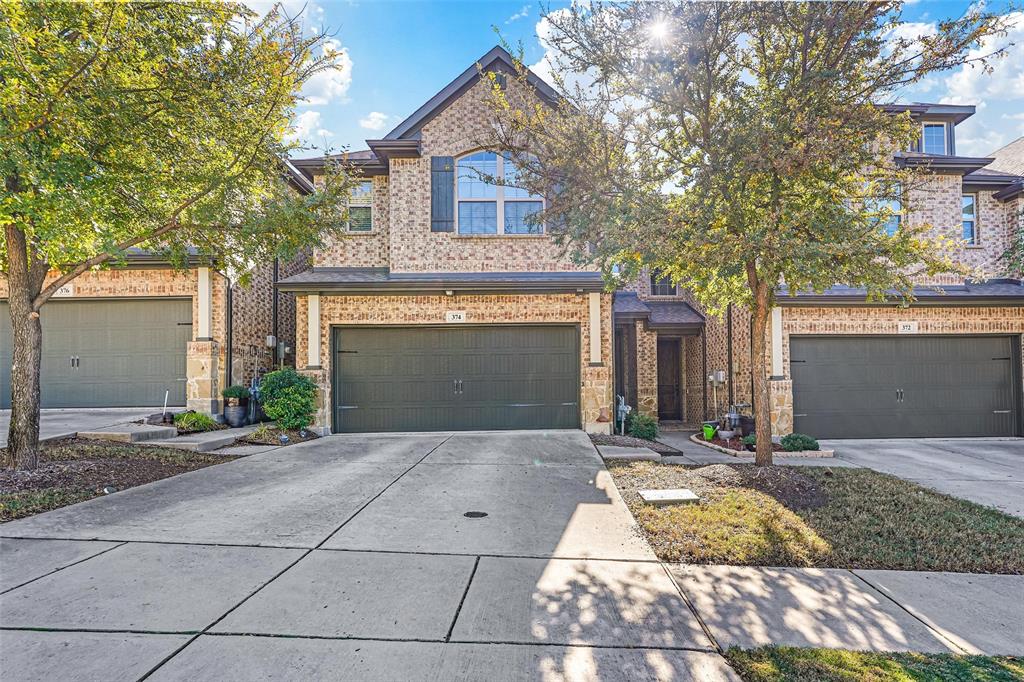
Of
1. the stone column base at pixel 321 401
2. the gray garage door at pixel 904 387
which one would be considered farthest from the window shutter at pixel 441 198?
the gray garage door at pixel 904 387

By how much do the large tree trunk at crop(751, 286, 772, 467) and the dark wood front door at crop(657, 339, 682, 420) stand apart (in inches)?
390

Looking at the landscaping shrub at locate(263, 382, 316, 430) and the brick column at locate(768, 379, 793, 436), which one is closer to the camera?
the landscaping shrub at locate(263, 382, 316, 430)

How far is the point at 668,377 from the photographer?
16797 mm

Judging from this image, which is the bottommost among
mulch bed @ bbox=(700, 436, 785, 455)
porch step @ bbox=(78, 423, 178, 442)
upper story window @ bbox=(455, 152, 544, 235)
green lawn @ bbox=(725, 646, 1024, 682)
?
mulch bed @ bbox=(700, 436, 785, 455)

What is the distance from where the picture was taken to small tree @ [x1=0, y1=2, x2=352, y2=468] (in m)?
5.19

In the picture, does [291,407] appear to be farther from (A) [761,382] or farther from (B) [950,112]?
(B) [950,112]

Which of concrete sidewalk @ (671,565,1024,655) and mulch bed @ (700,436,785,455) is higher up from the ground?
concrete sidewalk @ (671,565,1024,655)

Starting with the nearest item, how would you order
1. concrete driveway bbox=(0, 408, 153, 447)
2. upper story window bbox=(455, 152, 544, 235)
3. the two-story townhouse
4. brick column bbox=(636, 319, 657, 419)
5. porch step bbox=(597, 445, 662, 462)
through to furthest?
porch step bbox=(597, 445, 662, 462)
concrete driveway bbox=(0, 408, 153, 447)
upper story window bbox=(455, 152, 544, 235)
the two-story townhouse
brick column bbox=(636, 319, 657, 419)

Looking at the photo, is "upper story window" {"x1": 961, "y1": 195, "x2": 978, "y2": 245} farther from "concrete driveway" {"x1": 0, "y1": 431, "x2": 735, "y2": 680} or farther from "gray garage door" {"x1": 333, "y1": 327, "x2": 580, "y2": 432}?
"concrete driveway" {"x1": 0, "y1": 431, "x2": 735, "y2": 680}

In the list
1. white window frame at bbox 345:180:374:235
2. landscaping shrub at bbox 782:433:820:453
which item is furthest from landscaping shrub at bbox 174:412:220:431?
landscaping shrub at bbox 782:433:820:453

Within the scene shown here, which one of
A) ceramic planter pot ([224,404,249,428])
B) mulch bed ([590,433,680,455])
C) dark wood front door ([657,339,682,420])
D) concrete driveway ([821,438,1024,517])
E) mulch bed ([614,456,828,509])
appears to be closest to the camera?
mulch bed ([614,456,828,509])

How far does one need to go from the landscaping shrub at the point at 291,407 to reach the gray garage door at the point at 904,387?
10.7 metres

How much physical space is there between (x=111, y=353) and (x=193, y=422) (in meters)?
3.30

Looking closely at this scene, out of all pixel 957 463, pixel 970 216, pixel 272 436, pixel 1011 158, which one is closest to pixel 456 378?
pixel 272 436
